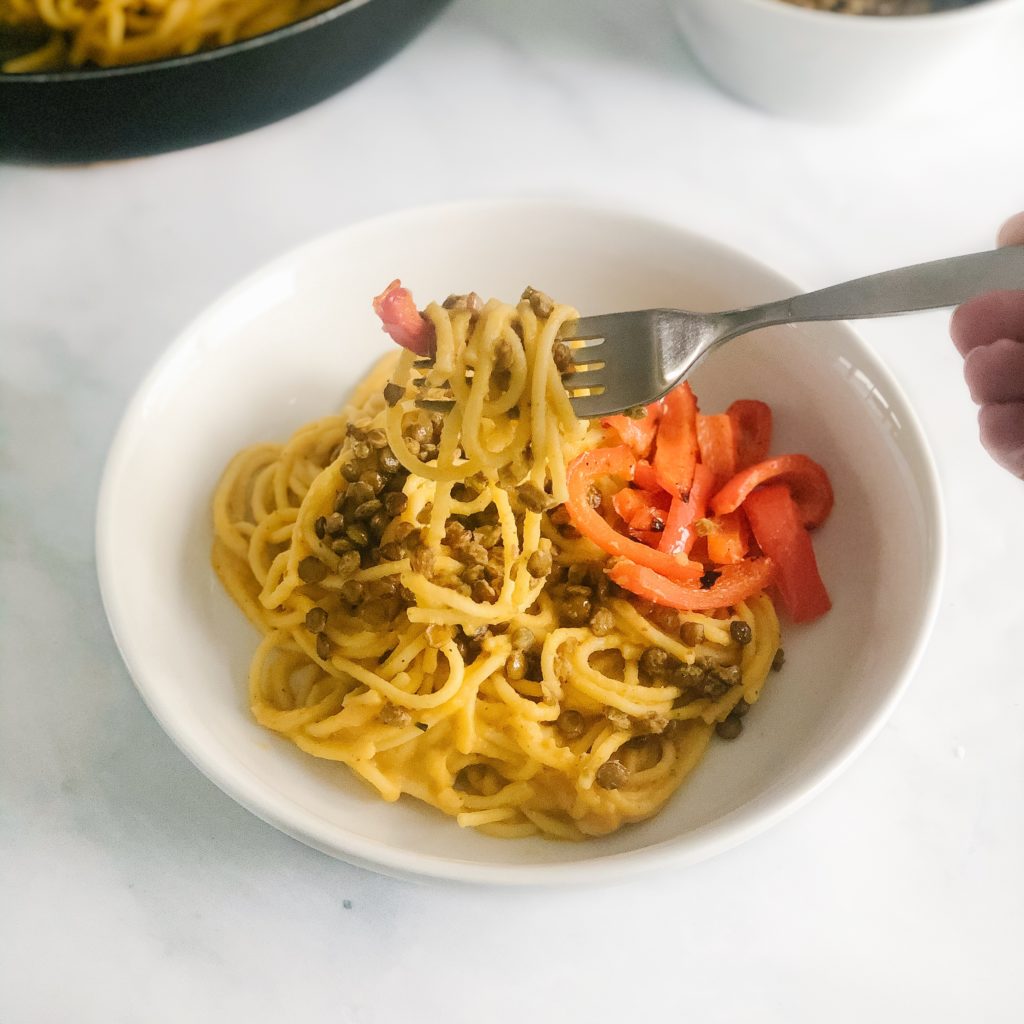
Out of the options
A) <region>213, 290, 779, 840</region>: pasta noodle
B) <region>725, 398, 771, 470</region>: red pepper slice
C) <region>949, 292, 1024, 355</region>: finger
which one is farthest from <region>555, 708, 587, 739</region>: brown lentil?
<region>949, 292, 1024, 355</region>: finger

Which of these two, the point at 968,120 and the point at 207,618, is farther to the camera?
the point at 968,120

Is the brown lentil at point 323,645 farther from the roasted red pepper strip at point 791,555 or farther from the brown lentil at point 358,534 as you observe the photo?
the roasted red pepper strip at point 791,555

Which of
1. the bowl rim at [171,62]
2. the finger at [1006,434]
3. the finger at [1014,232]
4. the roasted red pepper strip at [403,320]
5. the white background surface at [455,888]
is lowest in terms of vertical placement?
the white background surface at [455,888]

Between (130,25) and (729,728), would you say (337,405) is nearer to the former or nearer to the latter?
(729,728)

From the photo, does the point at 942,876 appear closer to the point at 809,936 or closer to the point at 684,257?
the point at 809,936

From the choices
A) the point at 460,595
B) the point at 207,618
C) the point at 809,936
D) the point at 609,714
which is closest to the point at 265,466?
the point at 207,618

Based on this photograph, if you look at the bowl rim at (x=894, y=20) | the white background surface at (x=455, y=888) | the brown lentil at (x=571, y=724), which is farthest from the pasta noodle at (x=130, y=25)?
the brown lentil at (x=571, y=724)
